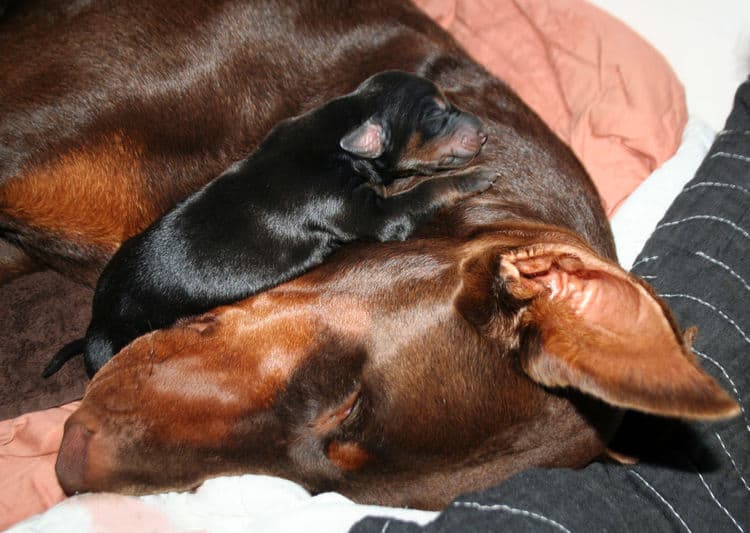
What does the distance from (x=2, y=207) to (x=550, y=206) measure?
1.70 m

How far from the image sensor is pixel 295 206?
7.84 feet

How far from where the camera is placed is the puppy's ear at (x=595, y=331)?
1.40m

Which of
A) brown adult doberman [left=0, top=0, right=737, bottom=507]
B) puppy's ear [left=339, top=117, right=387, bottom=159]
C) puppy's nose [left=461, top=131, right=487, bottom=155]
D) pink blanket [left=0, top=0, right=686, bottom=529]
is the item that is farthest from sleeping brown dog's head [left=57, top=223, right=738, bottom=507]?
pink blanket [left=0, top=0, right=686, bottom=529]

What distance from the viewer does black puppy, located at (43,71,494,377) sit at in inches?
89.9

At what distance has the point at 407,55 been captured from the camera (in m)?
2.69

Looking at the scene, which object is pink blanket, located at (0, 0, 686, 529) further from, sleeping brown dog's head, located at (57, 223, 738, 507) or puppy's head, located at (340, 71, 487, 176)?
sleeping brown dog's head, located at (57, 223, 738, 507)

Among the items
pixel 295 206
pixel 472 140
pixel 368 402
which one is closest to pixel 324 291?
pixel 368 402

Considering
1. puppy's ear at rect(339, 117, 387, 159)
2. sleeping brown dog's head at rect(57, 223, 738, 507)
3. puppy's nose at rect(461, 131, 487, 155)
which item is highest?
puppy's nose at rect(461, 131, 487, 155)

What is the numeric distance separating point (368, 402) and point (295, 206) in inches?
29.6

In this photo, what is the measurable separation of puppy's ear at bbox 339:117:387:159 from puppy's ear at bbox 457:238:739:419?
698 millimetres

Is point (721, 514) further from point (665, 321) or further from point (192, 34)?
point (192, 34)

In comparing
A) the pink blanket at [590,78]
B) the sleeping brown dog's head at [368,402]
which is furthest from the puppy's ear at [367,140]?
the pink blanket at [590,78]

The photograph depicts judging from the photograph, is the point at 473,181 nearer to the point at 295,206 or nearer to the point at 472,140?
the point at 472,140

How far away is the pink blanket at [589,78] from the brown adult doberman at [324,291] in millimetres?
621
